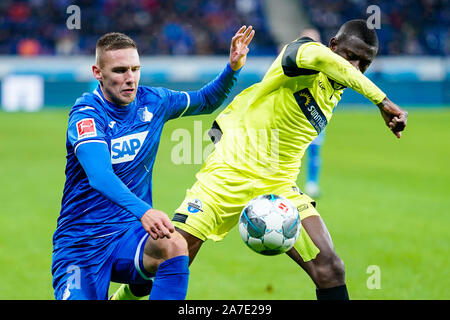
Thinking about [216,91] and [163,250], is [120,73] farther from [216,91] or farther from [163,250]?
[163,250]

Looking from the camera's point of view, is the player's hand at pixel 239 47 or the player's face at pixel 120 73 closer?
the player's face at pixel 120 73

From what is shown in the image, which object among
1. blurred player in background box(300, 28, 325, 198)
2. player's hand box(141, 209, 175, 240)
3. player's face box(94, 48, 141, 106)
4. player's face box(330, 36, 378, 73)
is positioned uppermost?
player's face box(330, 36, 378, 73)

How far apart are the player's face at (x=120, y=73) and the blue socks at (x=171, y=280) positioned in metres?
1.09

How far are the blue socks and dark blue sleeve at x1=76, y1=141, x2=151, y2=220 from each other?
1.28 feet

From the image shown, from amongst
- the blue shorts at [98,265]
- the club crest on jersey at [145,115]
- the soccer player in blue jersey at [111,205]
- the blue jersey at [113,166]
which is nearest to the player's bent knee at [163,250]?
the soccer player in blue jersey at [111,205]

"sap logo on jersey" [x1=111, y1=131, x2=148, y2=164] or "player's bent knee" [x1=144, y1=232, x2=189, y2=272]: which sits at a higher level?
"sap logo on jersey" [x1=111, y1=131, x2=148, y2=164]

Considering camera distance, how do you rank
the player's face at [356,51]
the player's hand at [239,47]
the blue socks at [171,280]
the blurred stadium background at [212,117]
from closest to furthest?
the blue socks at [171,280] < the player's face at [356,51] < the player's hand at [239,47] < the blurred stadium background at [212,117]

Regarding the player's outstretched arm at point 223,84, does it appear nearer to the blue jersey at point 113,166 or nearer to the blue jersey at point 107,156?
the blue jersey at point 107,156

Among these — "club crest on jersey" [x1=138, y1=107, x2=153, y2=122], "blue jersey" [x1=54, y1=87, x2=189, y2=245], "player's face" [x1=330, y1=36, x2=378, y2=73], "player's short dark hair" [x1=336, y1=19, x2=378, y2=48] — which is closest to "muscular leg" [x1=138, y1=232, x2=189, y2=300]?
"blue jersey" [x1=54, y1=87, x2=189, y2=245]

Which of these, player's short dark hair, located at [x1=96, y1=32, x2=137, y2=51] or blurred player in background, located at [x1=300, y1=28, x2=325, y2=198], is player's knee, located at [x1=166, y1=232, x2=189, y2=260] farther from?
blurred player in background, located at [x1=300, y1=28, x2=325, y2=198]

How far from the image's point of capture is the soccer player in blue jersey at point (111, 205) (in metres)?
4.06

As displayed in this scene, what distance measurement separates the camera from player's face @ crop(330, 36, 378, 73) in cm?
470

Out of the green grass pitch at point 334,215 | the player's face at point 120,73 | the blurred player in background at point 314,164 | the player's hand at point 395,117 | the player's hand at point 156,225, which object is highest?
the player's face at point 120,73

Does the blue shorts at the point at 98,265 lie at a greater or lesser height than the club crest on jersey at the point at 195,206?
lesser
